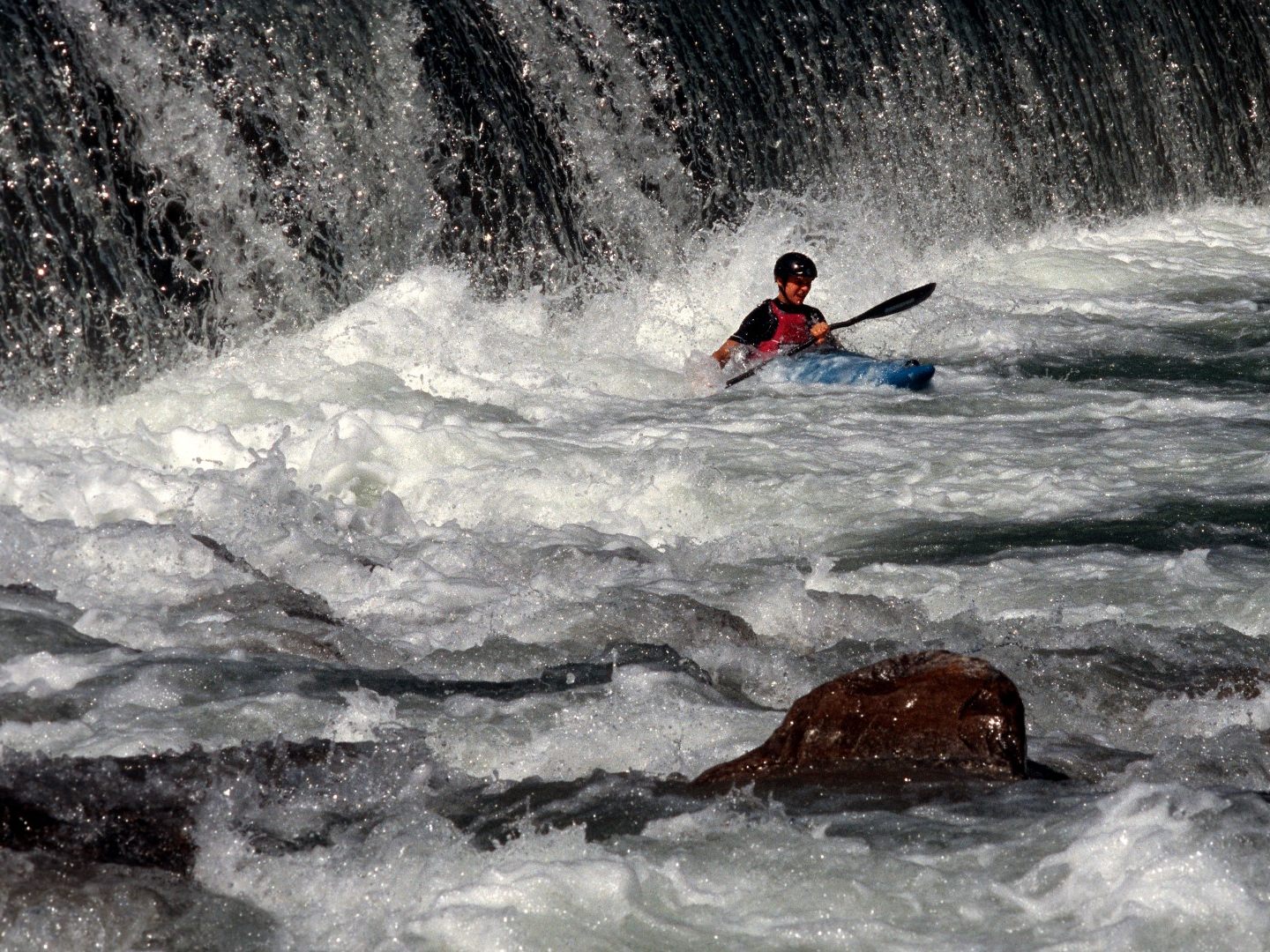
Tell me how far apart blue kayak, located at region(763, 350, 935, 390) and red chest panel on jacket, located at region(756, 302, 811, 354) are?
0.14 meters

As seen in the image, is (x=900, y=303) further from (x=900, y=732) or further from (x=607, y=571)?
(x=900, y=732)

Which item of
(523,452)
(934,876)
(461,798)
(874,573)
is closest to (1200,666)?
(874,573)

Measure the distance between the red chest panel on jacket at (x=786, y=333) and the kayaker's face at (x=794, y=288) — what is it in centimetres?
10

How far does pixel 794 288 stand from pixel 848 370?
58cm

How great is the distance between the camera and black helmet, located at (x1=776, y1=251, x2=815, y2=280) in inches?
331

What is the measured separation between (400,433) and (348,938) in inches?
175

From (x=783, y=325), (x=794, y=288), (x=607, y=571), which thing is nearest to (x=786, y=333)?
(x=783, y=325)

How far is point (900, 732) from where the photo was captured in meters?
3.51

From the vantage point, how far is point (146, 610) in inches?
183

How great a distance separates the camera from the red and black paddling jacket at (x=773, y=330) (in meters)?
8.41

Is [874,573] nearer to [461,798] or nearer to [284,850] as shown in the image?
[461,798]

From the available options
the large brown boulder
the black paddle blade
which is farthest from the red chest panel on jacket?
the large brown boulder

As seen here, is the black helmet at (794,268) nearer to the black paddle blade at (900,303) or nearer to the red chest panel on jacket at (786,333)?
the red chest panel on jacket at (786,333)

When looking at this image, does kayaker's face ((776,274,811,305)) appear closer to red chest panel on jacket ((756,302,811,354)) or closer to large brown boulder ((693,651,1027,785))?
red chest panel on jacket ((756,302,811,354))
